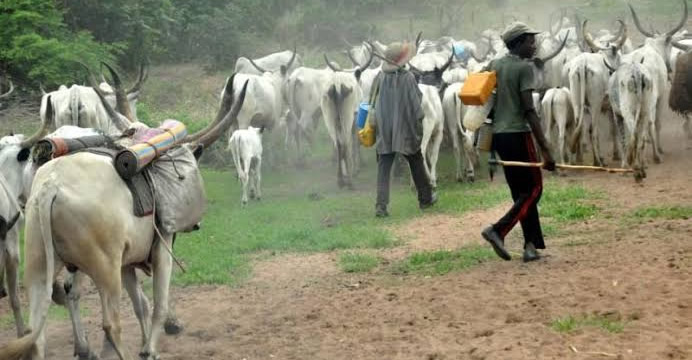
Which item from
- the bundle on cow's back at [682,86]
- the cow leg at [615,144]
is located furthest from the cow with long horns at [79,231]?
the bundle on cow's back at [682,86]

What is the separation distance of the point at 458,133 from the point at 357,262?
20.7 ft

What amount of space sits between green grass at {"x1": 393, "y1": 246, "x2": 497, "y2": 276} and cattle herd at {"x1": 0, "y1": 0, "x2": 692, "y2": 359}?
6.80ft

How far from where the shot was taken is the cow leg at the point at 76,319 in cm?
715

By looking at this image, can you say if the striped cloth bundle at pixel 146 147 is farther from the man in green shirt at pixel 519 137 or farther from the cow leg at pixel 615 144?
the cow leg at pixel 615 144

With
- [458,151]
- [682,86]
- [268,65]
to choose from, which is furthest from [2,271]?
[268,65]

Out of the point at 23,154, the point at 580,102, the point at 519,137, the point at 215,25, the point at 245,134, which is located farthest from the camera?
the point at 215,25

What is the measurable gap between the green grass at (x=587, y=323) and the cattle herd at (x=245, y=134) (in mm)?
2575

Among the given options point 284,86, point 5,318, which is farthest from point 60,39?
point 5,318

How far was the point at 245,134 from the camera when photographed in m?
15.1

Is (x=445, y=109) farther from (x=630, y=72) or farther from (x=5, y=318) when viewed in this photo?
(x=5, y=318)

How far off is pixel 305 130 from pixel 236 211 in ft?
14.9

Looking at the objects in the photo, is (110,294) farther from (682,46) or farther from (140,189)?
(682,46)

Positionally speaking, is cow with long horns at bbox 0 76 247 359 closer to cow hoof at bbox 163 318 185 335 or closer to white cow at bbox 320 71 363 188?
cow hoof at bbox 163 318 185 335

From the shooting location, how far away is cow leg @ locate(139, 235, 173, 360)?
674 cm
